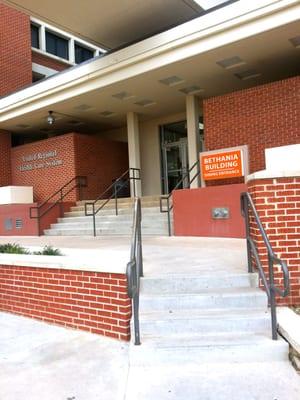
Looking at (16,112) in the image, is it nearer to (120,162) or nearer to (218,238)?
(120,162)

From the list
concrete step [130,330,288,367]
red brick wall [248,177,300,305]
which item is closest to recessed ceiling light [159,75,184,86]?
red brick wall [248,177,300,305]

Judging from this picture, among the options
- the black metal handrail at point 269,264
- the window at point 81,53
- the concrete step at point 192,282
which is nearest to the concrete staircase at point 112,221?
the black metal handrail at point 269,264

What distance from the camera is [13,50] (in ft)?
55.3

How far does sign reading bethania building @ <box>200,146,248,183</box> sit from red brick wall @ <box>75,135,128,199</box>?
19.0 feet

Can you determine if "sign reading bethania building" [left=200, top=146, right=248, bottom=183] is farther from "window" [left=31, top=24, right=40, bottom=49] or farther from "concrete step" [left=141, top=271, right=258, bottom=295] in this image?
"window" [left=31, top=24, right=40, bottom=49]

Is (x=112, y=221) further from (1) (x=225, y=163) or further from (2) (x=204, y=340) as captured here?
(2) (x=204, y=340)

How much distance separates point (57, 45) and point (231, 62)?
14.7 metres

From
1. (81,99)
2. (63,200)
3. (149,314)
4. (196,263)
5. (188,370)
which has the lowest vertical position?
(188,370)

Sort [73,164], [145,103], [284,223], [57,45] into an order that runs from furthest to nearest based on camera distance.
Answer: [57,45]
[73,164]
[145,103]
[284,223]

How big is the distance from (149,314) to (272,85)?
7413mm

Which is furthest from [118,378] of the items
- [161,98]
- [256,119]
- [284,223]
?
[161,98]

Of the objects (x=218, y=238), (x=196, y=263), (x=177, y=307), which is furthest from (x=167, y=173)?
(x=177, y=307)

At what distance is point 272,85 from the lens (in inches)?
376

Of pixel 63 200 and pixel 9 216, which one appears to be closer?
pixel 9 216
